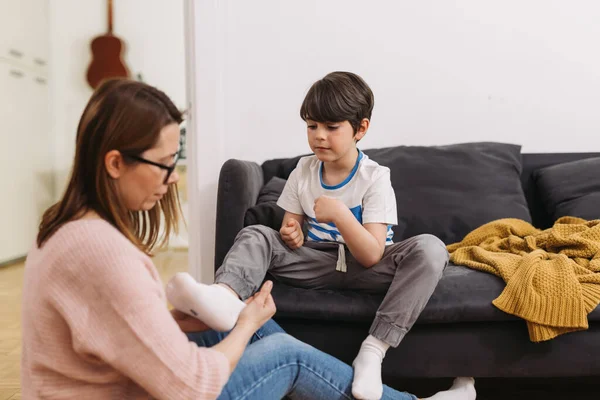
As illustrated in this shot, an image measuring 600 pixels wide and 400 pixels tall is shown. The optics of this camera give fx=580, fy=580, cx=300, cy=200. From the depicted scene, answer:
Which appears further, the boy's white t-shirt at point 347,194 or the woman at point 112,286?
the boy's white t-shirt at point 347,194

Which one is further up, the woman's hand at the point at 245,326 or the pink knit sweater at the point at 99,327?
the pink knit sweater at the point at 99,327

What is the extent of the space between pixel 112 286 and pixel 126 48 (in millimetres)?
4225

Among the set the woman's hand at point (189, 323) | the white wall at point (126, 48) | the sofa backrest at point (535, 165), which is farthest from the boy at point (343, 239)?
the white wall at point (126, 48)

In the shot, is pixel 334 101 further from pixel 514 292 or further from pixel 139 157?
pixel 139 157

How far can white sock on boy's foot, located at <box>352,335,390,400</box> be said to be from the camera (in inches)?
43.9

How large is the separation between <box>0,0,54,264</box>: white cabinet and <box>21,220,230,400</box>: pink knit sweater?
10.8 feet

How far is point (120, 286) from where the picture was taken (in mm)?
723

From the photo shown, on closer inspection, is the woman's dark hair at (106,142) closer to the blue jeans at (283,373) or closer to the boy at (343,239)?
the blue jeans at (283,373)

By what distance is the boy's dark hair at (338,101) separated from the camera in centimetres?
153

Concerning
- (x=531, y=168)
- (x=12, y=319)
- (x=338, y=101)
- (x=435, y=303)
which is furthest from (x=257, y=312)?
(x=12, y=319)

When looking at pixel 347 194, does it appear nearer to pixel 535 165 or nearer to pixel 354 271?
pixel 354 271

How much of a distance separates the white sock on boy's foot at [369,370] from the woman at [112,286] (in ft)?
0.88

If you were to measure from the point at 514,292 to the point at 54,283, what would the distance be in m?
1.07

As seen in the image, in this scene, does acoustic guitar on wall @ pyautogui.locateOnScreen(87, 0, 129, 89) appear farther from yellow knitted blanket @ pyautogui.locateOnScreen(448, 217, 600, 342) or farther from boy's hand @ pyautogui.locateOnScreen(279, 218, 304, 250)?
yellow knitted blanket @ pyautogui.locateOnScreen(448, 217, 600, 342)
